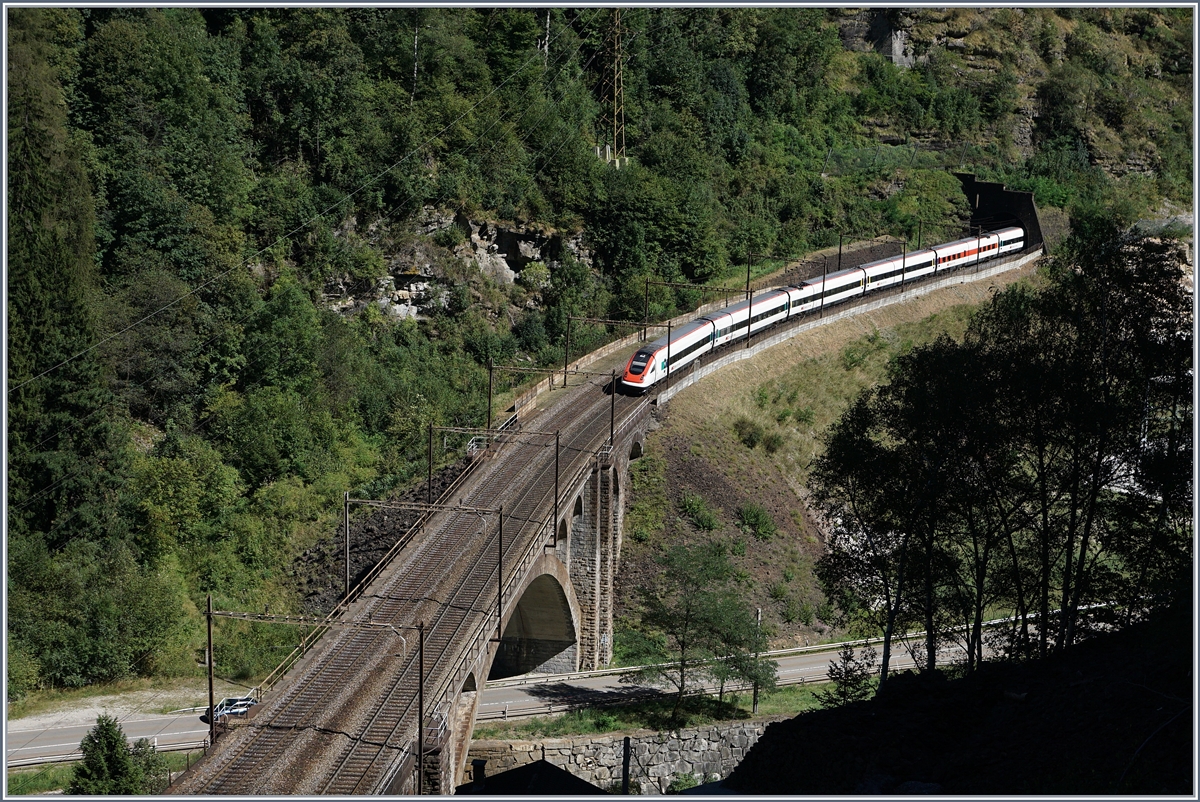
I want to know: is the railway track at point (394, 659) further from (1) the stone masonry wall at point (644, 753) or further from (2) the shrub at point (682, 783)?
(2) the shrub at point (682, 783)

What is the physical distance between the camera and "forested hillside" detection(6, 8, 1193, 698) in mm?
54625

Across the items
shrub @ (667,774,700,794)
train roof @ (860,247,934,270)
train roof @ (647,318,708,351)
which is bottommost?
shrub @ (667,774,700,794)

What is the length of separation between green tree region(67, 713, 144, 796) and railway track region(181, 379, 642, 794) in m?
6.69

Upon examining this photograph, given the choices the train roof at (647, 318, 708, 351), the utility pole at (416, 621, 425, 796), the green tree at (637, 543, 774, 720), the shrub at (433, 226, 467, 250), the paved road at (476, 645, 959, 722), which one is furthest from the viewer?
the shrub at (433, 226, 467, 250)

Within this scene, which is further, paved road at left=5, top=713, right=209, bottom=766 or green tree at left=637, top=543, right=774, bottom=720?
green tree at left=637, top=543, right=774, bottom=720

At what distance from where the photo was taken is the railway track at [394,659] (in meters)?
33.6

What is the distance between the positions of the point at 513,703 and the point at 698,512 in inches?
613

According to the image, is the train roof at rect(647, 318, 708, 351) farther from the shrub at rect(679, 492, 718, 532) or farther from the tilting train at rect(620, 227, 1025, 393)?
the shrub at rect(679, 492, 718, 532)

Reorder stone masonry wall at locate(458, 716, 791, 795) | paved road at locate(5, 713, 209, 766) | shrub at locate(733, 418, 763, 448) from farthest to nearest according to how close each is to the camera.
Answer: shrub at locate(733, 418, 763, 448), stone masonry wall at locate(458, 716, 791, 795), paved road at locate(5, 713, 209, 766)

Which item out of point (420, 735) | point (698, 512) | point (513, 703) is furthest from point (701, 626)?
point (420, 735)

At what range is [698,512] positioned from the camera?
63.8m

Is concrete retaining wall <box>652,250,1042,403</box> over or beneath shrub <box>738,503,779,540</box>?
over

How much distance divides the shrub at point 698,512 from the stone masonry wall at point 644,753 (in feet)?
44.7

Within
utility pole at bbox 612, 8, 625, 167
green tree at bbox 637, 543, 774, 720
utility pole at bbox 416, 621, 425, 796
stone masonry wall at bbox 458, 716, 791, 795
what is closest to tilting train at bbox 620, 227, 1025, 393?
green tree at bbox 637, 543, 774, 720
